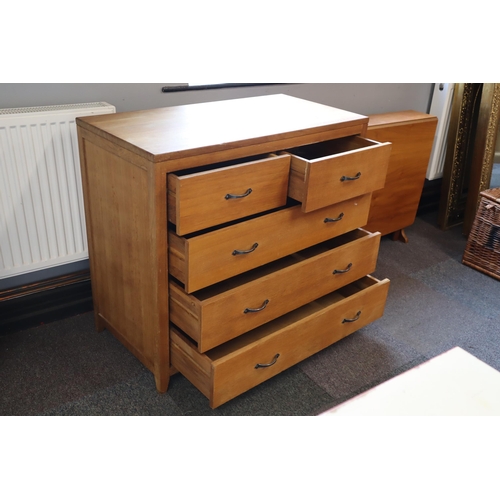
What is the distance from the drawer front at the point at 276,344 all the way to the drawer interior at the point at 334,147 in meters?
0.44

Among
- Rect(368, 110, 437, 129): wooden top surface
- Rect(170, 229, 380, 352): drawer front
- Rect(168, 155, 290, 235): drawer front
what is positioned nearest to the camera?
Rect(168, 155, 290, 235): drawer front

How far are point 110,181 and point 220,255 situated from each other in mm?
351

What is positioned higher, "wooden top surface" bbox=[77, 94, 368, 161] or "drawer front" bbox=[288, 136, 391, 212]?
"wooden top surface" bbox=[77, 94, 368, 161]

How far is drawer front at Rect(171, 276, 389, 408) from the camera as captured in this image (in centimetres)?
135

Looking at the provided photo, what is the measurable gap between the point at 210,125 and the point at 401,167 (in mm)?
1151

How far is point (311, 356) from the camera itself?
170 centimetres

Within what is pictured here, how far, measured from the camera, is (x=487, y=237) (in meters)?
2.19

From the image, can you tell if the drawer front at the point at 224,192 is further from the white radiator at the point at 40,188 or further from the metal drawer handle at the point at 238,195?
the white radiator at the point at 40,188

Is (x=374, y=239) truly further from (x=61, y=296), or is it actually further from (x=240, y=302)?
(x=61, y=296)

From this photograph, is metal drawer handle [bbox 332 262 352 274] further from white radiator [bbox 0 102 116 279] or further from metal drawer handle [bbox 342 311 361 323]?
white radiator [bbox 0 102 116 279]

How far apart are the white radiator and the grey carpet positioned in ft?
0.89

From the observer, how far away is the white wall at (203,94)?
4.97 feet

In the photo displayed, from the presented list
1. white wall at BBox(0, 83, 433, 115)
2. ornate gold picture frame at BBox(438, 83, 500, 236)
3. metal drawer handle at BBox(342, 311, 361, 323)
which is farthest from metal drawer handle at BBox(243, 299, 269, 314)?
ornate gold picture frame at BBox(438, 83, 500, 236)

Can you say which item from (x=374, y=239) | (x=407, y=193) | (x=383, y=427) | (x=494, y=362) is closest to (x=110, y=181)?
(x=374, y=239)
